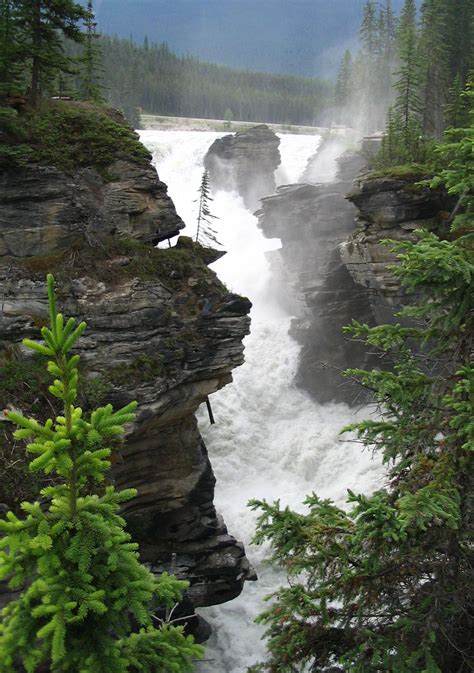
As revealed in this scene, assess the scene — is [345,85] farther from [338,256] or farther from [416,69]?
[338,256]

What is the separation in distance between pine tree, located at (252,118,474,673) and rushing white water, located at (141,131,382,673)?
9826 mm

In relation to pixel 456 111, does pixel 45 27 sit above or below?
below

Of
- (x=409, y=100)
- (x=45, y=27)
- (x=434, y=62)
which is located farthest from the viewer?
(x=434, y=62)

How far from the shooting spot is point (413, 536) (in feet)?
20.1

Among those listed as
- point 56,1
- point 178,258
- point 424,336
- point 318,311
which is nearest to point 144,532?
point 178,258

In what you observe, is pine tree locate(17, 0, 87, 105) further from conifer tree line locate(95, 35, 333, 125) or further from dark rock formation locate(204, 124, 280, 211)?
conifer tree line locate(95, 35, 333, 125)

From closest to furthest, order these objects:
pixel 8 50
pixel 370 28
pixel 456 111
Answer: pixel 8 50
pixel 456 111
pixel 370 28

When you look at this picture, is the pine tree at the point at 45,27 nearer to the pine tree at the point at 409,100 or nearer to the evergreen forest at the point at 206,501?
the evergreen forest at the point at 206,501

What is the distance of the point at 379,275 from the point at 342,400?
23.6 feet

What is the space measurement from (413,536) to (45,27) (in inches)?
616

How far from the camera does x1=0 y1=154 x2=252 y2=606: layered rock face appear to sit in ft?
40.5

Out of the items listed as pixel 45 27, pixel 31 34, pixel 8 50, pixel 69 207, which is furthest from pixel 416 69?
pixel 69 207

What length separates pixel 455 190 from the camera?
634cm

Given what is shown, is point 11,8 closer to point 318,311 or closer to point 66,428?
point 66,428
